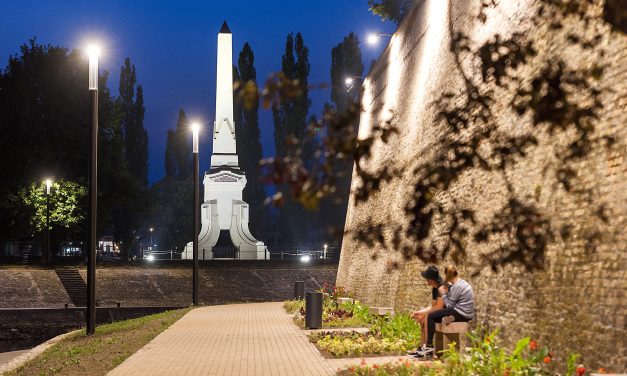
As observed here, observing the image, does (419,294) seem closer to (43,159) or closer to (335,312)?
(335,312)

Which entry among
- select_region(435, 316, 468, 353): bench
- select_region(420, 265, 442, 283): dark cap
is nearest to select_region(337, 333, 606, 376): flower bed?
select_region(435, 316, 468, 353): bench

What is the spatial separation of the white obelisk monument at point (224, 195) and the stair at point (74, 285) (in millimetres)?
9743

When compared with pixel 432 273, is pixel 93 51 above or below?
above

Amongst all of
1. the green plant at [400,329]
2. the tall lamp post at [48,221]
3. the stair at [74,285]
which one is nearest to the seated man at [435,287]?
the green plant at [400,329]

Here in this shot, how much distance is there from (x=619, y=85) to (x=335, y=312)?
12.7 metres

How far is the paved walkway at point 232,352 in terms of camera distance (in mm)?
12016

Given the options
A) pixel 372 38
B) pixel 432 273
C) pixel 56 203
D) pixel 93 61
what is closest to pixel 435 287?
pixel 432 273

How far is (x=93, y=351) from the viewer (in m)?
15.3

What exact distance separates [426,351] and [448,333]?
83 cm

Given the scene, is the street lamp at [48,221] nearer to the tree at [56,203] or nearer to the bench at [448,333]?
the tree at [56,203]

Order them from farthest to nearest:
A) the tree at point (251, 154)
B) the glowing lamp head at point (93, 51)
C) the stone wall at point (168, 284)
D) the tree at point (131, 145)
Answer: the tree at point (251, 154), the tree at point (131, 145), the stone wall at point (168, 284), the glowing lamp head at point (93, 51)

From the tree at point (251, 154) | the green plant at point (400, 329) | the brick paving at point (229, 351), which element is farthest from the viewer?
the tree at point (251, 154)

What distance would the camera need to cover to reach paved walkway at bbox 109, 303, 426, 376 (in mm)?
12016

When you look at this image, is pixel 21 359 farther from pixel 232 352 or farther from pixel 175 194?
pixel 175 194
